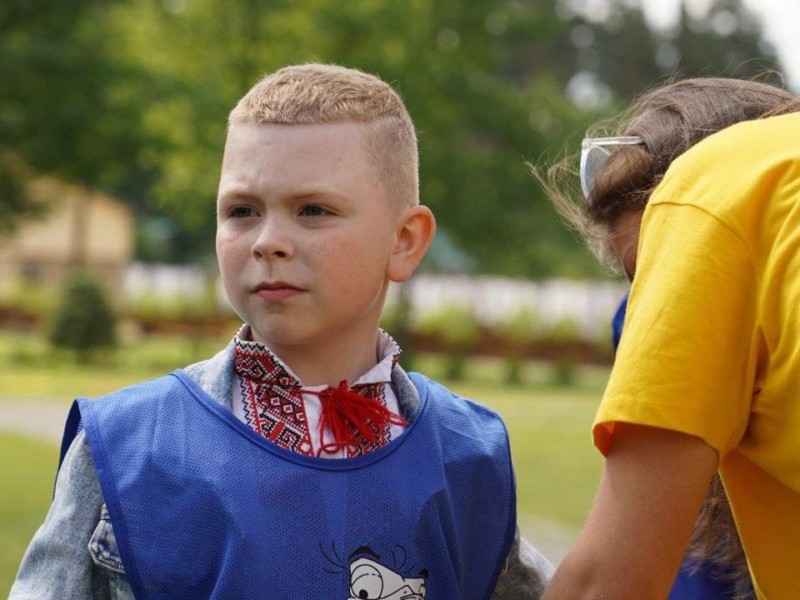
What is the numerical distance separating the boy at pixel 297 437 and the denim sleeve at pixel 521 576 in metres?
0.01

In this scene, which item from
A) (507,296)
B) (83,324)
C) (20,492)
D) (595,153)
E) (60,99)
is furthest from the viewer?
(507,296)

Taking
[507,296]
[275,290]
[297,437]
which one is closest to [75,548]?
[297,437]

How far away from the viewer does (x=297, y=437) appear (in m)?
2.13

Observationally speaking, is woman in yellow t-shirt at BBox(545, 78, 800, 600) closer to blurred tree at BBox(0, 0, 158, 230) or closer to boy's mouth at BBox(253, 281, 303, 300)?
boy's mouth at BBox(253, 281, 303, 300)

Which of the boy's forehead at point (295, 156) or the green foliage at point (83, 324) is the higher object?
the boy's forehead at point (295, 156)

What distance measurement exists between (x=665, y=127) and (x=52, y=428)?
499 inches

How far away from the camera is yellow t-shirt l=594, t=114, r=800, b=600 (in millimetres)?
1572

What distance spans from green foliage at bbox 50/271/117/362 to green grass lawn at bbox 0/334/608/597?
0.37 m

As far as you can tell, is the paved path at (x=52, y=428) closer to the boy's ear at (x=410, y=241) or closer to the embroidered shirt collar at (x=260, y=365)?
the boy's ear at (x=410, y=241)

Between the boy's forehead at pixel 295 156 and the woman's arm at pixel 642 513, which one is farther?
the boy's forehead at pixel 295 156

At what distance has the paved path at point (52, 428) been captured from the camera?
8227mm

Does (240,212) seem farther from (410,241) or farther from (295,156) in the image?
(410,241)

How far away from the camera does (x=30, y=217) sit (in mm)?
15227

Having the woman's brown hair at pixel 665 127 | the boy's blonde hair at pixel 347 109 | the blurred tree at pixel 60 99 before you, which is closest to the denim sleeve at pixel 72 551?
the boy's blonde hair at pixel 347 109
